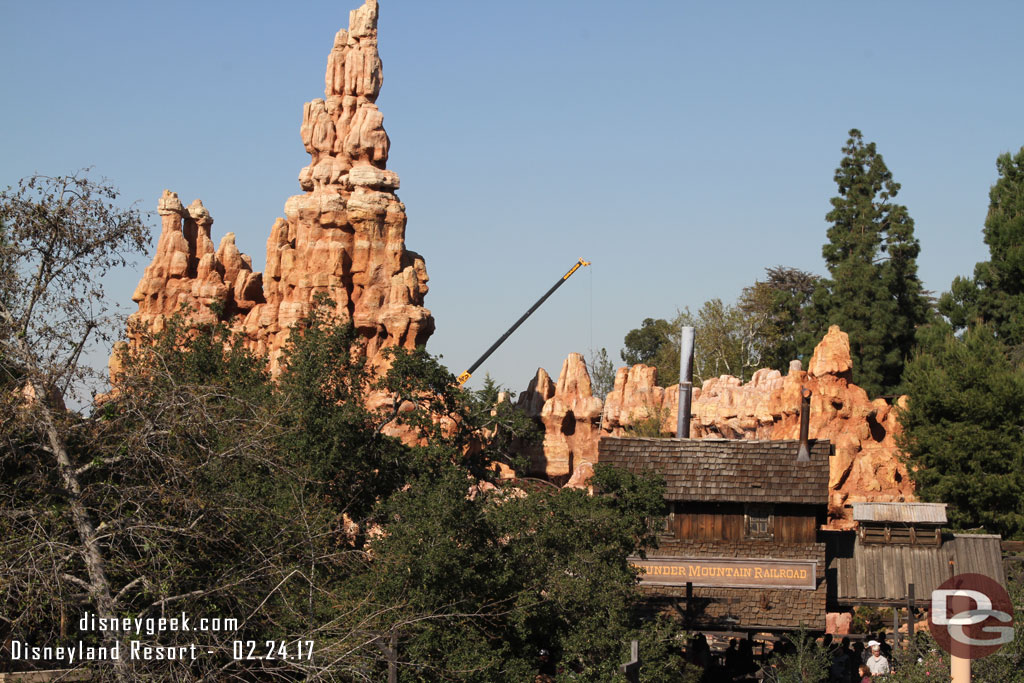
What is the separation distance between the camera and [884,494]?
41.3m

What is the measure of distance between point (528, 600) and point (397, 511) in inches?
127

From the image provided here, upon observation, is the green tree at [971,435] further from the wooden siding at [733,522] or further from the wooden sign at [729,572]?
the wooden sign at [729,572]

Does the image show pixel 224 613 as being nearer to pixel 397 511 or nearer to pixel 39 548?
pixel 39 548

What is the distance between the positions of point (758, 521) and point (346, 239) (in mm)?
24558

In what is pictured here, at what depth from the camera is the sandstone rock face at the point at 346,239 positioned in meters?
44.3

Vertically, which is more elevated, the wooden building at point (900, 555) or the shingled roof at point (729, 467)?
the shingled roof at point (729, 467)

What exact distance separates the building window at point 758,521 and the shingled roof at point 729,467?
37cm

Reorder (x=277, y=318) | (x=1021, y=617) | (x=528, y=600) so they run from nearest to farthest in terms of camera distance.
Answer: (x=528, y=600), (x=1021, y=617), (x=277, y=318)

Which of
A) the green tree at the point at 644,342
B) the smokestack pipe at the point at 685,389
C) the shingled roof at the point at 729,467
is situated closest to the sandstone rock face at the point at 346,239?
the smokestack pipe at the point at 685,389

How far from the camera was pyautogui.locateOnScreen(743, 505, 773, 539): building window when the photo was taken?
24.8 metres

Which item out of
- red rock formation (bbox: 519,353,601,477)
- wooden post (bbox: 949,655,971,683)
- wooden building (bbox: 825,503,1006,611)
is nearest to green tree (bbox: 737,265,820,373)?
red rock formation (bbox: 519,353,601,477)

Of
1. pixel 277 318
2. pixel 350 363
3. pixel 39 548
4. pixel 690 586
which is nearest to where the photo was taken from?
pixel 39 548

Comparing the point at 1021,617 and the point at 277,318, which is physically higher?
the point at 277,318

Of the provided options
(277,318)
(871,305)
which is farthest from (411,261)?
(871,305)
